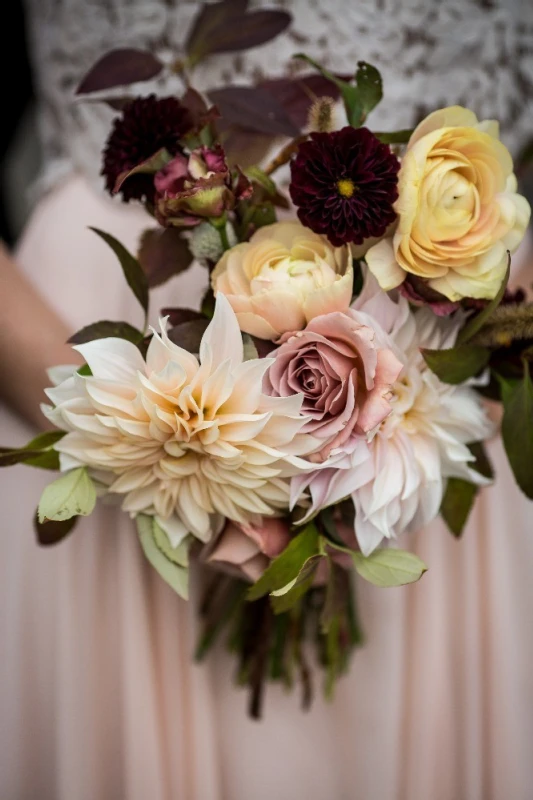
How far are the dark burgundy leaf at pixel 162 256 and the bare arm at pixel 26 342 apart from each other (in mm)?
172

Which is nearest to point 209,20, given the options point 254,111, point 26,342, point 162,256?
point 254,111

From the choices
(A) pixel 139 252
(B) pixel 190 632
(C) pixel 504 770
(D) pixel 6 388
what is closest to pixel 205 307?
(A) pixel 139 252

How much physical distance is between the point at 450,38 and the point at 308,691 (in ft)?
2.44

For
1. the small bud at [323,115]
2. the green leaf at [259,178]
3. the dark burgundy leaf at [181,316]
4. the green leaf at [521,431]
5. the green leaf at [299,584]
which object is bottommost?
the green leaf at [299,584]

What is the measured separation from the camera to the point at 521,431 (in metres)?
0.45

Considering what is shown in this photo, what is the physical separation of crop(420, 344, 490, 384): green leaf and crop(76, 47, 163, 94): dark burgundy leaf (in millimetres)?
336

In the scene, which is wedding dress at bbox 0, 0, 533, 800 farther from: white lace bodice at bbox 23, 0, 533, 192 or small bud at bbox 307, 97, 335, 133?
small bud at bbox 307, 97, 335, 133

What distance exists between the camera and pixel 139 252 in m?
0.48

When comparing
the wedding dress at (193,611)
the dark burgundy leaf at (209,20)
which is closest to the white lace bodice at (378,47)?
the wedding dress at (193,611)

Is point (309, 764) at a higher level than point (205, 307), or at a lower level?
lower

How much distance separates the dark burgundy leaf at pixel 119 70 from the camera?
19.6 inches

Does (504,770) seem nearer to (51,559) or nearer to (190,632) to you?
(190,632)

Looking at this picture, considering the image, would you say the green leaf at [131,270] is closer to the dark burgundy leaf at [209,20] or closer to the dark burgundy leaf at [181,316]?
the dark burgundy leaf at [181,316]

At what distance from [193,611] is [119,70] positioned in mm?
537
